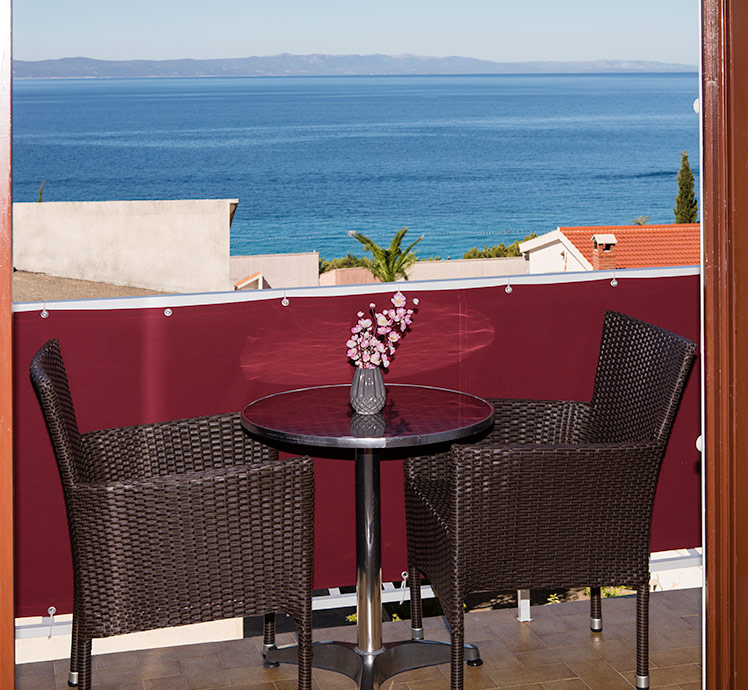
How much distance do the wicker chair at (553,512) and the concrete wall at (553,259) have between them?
124ft

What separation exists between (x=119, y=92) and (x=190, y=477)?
203 ft

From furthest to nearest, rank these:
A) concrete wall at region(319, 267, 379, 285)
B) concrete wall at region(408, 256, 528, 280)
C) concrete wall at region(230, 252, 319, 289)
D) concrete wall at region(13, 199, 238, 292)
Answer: concrete wall at region(230, 252, 319, 289) < concrete wall at region(408, 256, 528, 280) < concrete wall at region(319, 267, 379, 285) < concrete wall at region(13, 199, 238, 292)

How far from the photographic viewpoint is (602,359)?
3299 mm

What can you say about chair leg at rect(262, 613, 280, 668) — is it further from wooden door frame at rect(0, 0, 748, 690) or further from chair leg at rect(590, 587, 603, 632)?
wooden door frame at rect(0, 0, 748, 690)

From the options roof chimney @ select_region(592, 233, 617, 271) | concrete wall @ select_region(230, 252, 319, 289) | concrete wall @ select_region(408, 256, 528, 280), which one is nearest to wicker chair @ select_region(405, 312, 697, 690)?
roof chimney @ select_region(592, 233, 617, 271)

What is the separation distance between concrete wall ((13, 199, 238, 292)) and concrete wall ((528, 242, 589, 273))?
13018 mm

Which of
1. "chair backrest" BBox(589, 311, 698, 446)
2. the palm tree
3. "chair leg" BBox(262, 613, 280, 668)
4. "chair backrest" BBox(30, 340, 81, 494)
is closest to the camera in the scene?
"chair backrest" BBox(30, 340, 81, 494)

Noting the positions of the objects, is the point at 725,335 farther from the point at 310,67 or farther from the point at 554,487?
the point at 310,67

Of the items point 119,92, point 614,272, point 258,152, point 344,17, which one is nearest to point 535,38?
point 344,17

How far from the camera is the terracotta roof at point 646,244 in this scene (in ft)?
132

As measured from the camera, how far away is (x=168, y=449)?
9.85 ft

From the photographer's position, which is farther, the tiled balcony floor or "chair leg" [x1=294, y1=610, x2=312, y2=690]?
the tiled balcony floor

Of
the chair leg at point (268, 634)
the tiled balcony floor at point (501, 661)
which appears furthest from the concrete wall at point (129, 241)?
the chair leg at point (268, 634)

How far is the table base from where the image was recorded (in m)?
2.98
